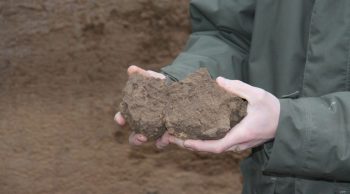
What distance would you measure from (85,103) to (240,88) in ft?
4.64

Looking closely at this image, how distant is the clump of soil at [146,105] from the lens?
1.11 metres

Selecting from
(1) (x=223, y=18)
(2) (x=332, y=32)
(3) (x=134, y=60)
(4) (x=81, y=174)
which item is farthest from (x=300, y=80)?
(4) (x=81, y=174)

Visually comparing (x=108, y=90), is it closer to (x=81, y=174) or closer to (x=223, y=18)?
(x=81, y=174)

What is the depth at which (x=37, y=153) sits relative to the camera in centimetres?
231

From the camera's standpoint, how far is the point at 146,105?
1.12 metres

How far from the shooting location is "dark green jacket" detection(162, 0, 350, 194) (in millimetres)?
950

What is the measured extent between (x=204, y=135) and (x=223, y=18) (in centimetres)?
35

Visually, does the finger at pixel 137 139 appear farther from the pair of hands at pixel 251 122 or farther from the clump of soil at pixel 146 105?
the pair of hands at pixel 251 122

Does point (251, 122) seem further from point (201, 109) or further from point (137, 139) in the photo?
point (137, 139)

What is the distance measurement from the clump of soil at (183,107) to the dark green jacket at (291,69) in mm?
84

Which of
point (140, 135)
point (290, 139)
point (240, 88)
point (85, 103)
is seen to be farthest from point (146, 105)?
point (85, 103)

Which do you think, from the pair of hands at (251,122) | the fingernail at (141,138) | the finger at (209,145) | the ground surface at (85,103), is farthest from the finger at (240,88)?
the ground surface at (85,103)

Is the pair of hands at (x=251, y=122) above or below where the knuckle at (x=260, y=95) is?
below

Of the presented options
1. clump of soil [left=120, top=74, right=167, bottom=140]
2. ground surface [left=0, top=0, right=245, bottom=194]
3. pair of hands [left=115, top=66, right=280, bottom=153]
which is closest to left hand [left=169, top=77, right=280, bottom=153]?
pair of hands [left=115, top=66, right=280, bottom=153]
